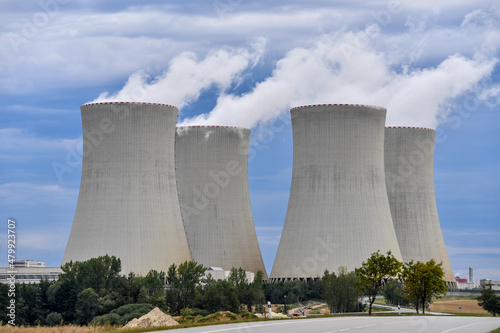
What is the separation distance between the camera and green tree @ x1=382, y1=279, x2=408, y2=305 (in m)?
50.5

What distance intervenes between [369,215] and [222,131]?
11.7 metres

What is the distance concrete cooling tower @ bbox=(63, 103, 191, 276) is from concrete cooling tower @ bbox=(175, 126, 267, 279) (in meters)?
8.03

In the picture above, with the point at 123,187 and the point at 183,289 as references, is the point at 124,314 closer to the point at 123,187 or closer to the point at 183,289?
the point at 183,289

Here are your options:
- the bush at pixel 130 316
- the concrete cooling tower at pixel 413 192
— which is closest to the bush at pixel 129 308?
the bush at pixel 130 316

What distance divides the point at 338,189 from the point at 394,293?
696 centimetres

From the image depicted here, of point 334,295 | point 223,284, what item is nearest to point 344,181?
point 334,295

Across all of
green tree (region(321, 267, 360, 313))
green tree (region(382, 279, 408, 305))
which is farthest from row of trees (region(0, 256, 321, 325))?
green tree (region(382, 279, 408, 305))

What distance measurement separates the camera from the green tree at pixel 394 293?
50469mm

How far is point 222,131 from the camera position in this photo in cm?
5969

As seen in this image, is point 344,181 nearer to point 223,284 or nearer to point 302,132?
point 302,132

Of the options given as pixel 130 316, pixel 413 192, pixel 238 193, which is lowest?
pixel 130 316

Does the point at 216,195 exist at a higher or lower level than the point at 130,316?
higher

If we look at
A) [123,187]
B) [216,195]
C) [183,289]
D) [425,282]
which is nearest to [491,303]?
[425,282]

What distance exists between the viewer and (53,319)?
40.6 meters
